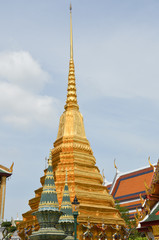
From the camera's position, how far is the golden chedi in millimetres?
19375

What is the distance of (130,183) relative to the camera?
31.0 meters

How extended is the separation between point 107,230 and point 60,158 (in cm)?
571

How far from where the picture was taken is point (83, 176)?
830 inches

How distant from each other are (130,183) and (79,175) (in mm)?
11510

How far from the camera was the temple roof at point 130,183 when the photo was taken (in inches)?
1145

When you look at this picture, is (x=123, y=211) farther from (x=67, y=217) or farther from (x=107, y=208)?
(x=67, y=217)

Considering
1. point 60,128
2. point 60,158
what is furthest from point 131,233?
point 60,128

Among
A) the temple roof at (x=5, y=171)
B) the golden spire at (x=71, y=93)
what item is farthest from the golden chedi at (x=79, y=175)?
the temple roof at (x=5, y=171)

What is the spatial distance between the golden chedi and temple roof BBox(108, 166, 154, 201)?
25.2 ft

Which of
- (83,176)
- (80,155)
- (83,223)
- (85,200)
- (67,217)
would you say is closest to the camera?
(67,217)

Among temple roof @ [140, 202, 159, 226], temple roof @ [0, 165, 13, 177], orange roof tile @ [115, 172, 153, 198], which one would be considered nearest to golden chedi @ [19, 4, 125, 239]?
temple roof @ [0, 165, 13, 177]

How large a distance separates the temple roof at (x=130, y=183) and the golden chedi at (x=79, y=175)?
769 centimetres

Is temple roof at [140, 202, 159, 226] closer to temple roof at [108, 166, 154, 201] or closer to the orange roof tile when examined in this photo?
temple roof at [108, 166, 154, 201]

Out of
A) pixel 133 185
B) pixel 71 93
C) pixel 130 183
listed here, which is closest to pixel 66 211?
pixel 71 93
